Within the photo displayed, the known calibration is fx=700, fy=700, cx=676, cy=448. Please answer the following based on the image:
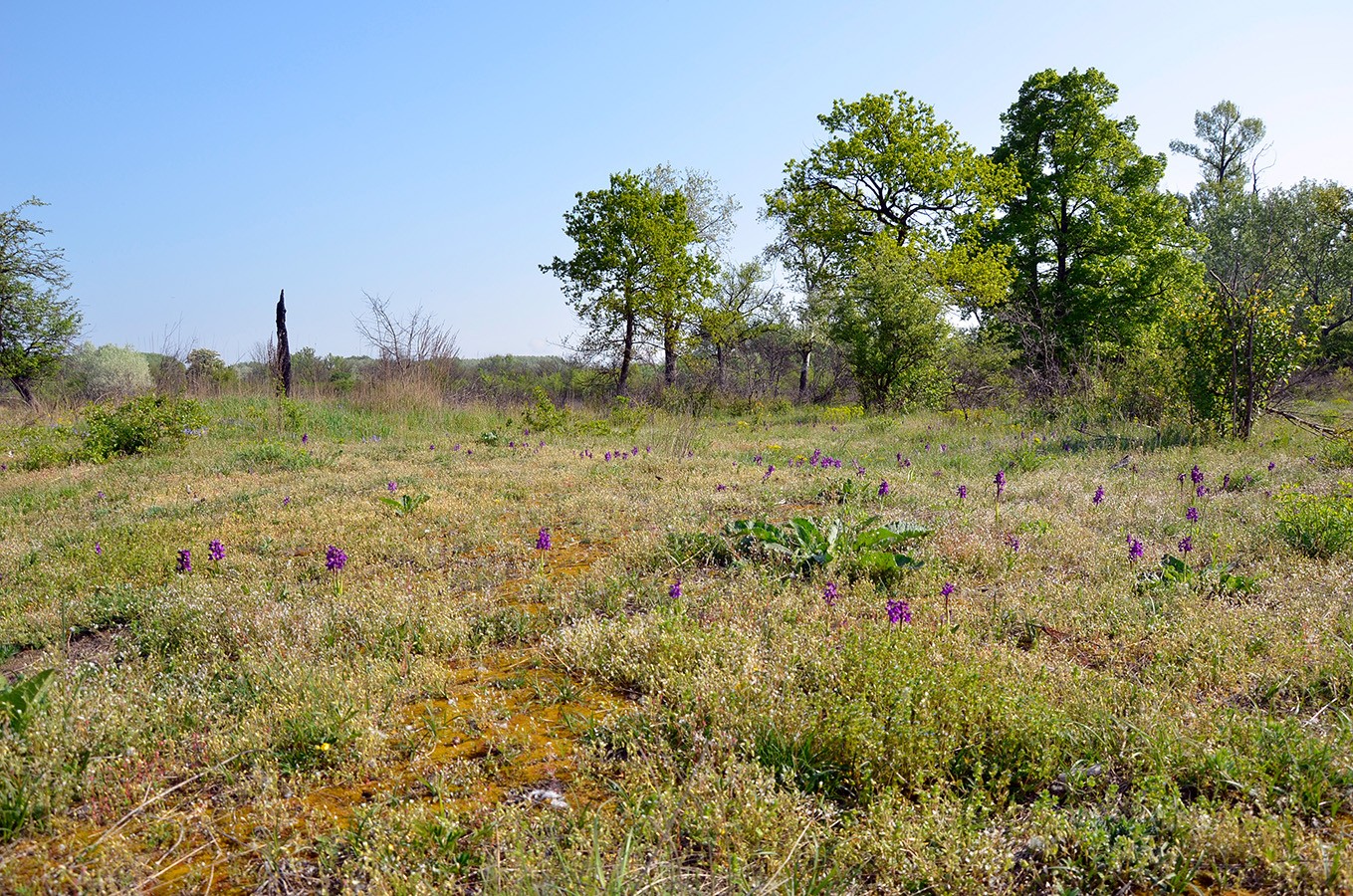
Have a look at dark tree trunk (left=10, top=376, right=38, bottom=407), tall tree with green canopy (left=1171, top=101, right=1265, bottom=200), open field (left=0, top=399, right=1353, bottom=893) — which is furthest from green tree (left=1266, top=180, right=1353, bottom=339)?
dark tree trunk (left=10, top=376, right=38, bottom=407)

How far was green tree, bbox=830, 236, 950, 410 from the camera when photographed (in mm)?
17109

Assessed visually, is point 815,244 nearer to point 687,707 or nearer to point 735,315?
point 735,315

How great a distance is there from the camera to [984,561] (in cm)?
414

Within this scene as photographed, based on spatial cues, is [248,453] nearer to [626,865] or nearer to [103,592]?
[103,592]

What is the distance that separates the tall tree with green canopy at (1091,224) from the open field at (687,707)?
19.6 meters

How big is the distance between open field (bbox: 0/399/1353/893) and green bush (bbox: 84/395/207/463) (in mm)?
5410

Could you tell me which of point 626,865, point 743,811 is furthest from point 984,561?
point 626,865

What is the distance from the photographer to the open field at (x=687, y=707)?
1.84m

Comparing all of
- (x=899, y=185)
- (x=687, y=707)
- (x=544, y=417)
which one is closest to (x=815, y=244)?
(x=899, y=185)

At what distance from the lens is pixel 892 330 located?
17.4 m

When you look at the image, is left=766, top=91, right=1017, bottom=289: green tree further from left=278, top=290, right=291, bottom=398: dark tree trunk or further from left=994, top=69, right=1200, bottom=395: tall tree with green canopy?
left=278, top=290, right=291, bottom=398: dark tree trunk

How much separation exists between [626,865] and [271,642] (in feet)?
7.21

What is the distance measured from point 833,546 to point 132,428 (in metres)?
10.5

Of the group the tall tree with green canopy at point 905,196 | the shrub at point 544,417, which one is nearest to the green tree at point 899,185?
the tall tree with green canopy at point 905,196
